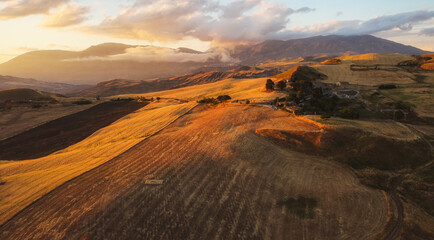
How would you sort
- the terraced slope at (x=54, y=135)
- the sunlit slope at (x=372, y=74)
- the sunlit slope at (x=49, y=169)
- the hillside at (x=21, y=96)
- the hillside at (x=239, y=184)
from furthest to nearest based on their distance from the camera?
1. the hillside at (x=21, y=96)
2. the sunlit slope at (x=372, y=74)
3. the terraced slope at (x=54, y=135)
4. the sunlit slope at (x=49, y=169)
5. the hillside at (x=239, y=184)

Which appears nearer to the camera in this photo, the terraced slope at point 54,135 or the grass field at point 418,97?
the terraced slope at point 54,135

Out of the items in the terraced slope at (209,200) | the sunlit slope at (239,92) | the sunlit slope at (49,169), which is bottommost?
the terraced slope at (209,200)

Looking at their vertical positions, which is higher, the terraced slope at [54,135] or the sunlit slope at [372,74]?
the sunlit slope at [372,74]

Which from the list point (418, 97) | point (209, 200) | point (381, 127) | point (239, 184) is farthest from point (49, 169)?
point (418, 97)

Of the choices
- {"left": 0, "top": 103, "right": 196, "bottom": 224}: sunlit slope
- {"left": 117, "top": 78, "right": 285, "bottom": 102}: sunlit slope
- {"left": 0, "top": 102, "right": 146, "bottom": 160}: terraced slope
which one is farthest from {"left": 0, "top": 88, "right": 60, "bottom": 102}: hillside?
{"left": 0, "top": 103, "right": 196, "bottom": 224}: sunlit slope

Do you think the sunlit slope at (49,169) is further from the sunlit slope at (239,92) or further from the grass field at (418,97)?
the grass field at (418,97)

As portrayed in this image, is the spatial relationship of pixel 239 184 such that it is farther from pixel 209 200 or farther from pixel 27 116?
pixel 27 116

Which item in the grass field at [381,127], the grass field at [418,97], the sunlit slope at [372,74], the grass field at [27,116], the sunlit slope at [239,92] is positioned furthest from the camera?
the sunlit slope at [372,74]

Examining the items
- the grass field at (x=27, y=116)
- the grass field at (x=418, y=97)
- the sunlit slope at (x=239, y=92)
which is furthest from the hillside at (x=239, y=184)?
the sunlit slope at (x=239, y=92)
